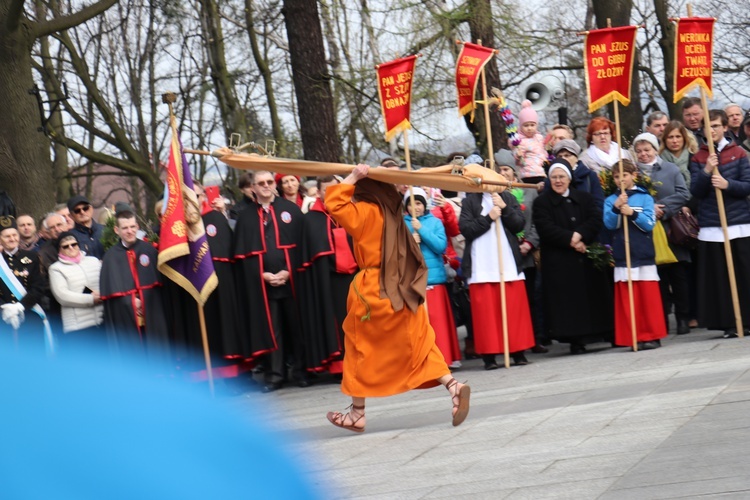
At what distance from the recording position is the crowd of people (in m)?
12.8

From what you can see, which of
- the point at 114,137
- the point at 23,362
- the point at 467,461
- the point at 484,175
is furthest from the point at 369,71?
the point at 23,362

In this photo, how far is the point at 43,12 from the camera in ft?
91.2

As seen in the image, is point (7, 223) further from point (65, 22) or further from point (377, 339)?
point (377, 339)

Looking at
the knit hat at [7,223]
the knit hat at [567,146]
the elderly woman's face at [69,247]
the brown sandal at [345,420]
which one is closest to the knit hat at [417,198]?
the knit hat at [567,146]

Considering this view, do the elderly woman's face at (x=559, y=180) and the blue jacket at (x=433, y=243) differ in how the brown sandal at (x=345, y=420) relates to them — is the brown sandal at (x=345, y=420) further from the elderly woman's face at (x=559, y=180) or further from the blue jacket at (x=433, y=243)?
the elderly woman's face at (x=559, y=180)

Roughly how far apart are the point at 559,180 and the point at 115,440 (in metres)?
10.8

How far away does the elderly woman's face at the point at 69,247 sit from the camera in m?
13.3

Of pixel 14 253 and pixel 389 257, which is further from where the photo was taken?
pixel 14 253

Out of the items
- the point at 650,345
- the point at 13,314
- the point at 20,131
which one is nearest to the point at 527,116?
the point at 650,345

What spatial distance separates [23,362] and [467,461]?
17.8 ft

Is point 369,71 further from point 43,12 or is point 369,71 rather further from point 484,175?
point 484,175

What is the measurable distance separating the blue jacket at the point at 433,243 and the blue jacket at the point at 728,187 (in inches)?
99.8

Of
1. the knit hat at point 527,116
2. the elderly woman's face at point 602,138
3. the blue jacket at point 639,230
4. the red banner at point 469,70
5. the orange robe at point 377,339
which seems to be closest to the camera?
the orange robe at point 377,339

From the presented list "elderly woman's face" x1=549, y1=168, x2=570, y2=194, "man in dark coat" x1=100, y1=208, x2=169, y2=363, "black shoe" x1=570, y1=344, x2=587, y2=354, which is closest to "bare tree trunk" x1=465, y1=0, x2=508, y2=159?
"elderly woman's face" x1=549, y1=168, x2=570, y2=194
